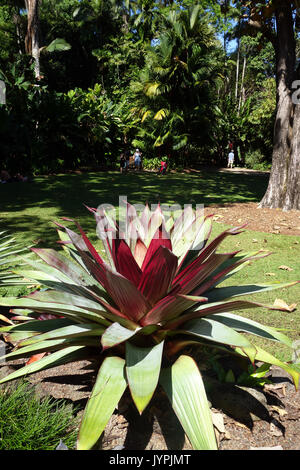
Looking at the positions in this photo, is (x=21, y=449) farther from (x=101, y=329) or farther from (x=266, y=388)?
(x=266, y=388)

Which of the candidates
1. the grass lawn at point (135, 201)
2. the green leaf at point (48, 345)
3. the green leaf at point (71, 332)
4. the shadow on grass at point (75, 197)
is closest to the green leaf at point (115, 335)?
the green leaf at point (71, 332)

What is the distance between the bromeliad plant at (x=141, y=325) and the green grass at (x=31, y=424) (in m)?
0.15

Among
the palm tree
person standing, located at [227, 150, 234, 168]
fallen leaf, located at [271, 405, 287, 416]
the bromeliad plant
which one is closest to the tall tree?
the bromeliad plant

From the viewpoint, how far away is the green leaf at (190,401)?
138 cm

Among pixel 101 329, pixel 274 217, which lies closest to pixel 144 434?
pixel 101 329

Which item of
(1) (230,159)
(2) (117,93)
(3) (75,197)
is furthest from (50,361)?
(2) (117,93)

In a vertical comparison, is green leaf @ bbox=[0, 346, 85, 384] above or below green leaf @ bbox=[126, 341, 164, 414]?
below

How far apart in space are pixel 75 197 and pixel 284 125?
19.1 feet

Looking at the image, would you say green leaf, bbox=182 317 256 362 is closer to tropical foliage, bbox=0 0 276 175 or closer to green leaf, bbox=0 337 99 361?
green leaf, bbox=0 337 99 361

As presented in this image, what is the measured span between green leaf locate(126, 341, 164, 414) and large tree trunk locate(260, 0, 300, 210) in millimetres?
7334

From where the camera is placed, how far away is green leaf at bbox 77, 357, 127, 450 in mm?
1389

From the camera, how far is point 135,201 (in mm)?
10008

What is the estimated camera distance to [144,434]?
1731 mm

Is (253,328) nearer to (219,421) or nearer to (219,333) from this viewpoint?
(219,333)
